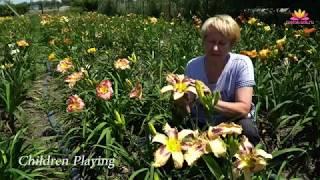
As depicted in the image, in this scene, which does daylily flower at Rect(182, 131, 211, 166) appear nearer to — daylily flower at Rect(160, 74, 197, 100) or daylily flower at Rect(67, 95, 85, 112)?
daylily flower at Rect(160, 74, 197, 100)

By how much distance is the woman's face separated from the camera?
241cm

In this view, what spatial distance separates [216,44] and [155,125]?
2.52ft

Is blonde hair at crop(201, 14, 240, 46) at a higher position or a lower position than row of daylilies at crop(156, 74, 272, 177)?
higher

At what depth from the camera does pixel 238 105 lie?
2393mm

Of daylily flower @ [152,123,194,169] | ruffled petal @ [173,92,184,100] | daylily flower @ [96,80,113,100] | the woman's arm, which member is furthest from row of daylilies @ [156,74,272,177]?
daylily flower @ [96,80,113,100]

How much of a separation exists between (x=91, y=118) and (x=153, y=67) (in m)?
1.14

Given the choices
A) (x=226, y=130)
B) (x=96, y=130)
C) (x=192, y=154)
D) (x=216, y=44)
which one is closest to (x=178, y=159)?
(x=192, y=154)

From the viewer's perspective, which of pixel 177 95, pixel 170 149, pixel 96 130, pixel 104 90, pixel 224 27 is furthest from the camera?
pixel 96 130

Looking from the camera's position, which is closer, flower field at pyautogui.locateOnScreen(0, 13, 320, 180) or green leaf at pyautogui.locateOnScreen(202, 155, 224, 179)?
flower field at pyautogui.locateOnScreen(0, 13, 320, 180)

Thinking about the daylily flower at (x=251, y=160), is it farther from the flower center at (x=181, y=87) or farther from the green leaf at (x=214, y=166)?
the flower center at (x=181, y=87)

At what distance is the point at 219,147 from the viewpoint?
4.44 ft

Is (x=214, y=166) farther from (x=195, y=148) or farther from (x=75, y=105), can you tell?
(x=75, y=105)

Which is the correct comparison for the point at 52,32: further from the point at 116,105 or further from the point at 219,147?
the point at 219,147

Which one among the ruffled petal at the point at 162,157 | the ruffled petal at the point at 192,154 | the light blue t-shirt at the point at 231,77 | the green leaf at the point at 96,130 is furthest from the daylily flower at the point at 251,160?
the green leaf at the point at 96,130
